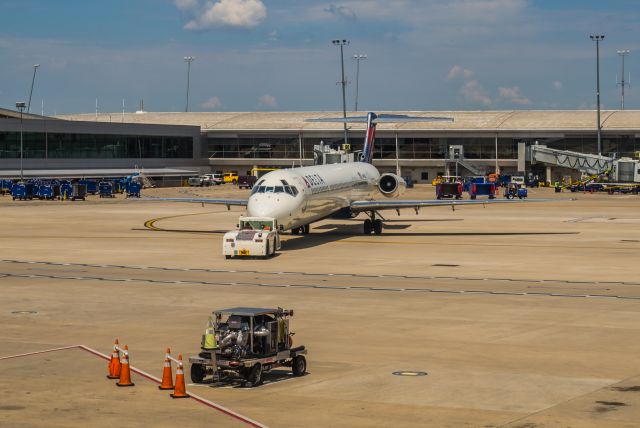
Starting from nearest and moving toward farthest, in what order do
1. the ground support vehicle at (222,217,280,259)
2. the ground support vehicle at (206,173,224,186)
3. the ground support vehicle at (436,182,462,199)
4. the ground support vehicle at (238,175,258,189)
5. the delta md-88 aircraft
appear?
the ground support vehicle at (222,217,280,259) < the delta md-88 aircraft < the ground support vehicle at (436,182,462,199) < the ground support vehicle at (238,175,258,189) < the ground support vehicle at (206,173,224,186)

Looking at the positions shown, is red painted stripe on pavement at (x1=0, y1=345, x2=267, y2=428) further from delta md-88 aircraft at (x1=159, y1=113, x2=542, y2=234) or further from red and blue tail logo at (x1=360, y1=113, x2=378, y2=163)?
red and blue tail logo at (x1=360, y1=113, x2=378, y2=163)

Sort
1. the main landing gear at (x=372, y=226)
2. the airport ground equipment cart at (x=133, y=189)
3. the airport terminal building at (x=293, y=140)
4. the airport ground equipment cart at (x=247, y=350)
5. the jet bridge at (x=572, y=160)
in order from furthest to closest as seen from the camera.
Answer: the airport terminal building at (x=293, y=140), the jet bridge at (x=572, y=160), the airport ground equipment cart at (x=133, y=189), the main landing gear at (x=372, y=226), the airport ground equipment cart at (x=247, y=350)

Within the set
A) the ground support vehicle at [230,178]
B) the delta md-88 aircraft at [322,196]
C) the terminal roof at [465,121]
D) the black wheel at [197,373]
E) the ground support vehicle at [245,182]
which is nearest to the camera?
the black wheel at [197,373]

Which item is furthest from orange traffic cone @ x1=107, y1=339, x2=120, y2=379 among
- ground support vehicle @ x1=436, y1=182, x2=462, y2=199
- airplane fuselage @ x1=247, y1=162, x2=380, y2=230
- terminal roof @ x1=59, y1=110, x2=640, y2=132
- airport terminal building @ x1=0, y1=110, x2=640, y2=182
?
terminal roof @ x1=59, y1=110, x2=640, y2=132

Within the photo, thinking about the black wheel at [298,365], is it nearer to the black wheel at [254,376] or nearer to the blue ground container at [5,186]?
the black wheel at [254,376]

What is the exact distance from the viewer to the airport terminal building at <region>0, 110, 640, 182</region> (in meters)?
149

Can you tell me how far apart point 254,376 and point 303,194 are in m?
34.2

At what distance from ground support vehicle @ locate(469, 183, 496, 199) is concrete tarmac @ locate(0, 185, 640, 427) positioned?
1935 inches

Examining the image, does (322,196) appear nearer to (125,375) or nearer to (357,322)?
(357,322)

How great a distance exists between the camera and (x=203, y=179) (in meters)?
157

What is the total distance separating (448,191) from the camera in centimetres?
11925

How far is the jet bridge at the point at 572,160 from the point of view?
145375mm

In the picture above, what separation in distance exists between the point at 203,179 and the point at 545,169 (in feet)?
163

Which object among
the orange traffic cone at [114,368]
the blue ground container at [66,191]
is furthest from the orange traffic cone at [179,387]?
the blue ground container at [66,191]
